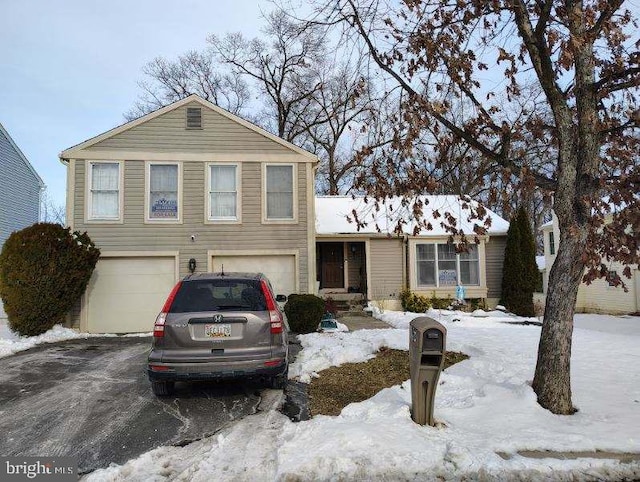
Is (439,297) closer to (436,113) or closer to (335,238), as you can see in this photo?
(335,238)

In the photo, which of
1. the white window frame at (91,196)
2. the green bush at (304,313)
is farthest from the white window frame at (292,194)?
the white window frame at (91,196)

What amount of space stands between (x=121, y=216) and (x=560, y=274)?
1152 cm

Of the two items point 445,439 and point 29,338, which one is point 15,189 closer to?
point 29,338

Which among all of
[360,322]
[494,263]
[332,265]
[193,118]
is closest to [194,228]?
[193,118]

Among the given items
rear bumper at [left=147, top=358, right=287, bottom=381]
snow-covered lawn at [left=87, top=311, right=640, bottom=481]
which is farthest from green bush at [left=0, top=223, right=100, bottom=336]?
snow-covered lawn at [left=87, top=311, right=640, bottom=481]

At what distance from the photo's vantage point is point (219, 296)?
597cm

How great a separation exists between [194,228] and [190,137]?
266 cm

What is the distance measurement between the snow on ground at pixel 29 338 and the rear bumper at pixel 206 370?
5893mm

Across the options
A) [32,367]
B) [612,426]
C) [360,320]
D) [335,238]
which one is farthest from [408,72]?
[335,238]

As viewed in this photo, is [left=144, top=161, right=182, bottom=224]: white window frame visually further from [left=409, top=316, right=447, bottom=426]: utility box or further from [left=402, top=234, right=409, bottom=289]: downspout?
[left=409, top=316, right=447, bottom=426]: utility box

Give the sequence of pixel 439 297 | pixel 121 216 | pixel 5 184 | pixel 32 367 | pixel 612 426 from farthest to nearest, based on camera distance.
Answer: pixel 5 184
pixel 439 297
pixel 121 216
pixel 32 367
pixel 612 426

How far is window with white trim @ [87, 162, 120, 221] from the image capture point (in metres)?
13.2

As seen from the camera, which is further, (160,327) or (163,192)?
(163,192)

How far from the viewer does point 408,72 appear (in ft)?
19.9
